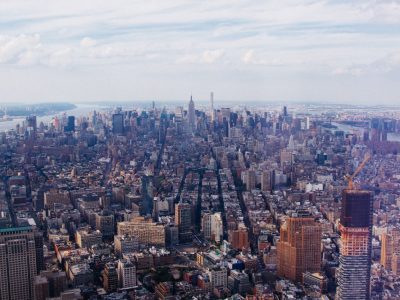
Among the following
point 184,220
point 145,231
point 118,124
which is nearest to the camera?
point 145,231

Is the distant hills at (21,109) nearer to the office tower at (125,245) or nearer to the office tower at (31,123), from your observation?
the office tower at (31,123)

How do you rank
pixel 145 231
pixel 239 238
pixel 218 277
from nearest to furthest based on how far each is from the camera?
1. pixel 218 277
2. pixel 239 238
3. pixel 145 231

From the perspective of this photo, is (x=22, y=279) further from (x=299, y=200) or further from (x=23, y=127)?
(x=23, y=127)

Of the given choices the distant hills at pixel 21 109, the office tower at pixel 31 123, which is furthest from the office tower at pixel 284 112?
the office tower at pixel 31 123

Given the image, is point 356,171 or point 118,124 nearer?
point 356,171

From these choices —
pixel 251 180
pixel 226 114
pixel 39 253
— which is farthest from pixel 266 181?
pixel 39 253

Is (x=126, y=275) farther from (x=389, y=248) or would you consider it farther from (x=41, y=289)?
(x=389, y=248)

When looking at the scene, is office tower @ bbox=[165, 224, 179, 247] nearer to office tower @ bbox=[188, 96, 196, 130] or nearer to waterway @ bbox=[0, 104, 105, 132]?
office tower @ bbox=[188, 96, 196, 130]
